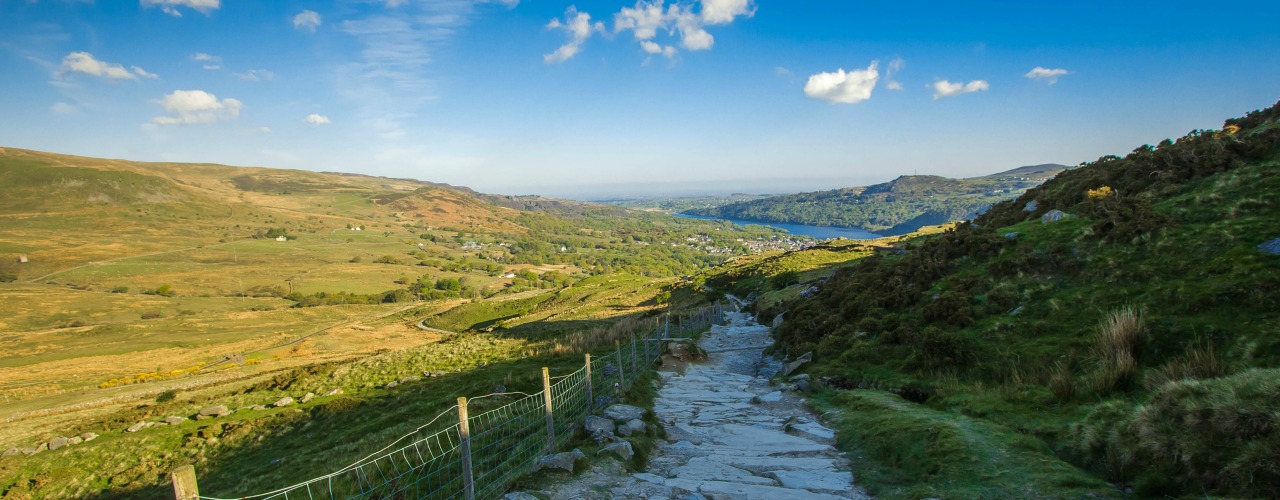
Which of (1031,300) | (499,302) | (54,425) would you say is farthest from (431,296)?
(1031,300)

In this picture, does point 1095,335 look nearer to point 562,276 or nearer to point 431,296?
point 431,296

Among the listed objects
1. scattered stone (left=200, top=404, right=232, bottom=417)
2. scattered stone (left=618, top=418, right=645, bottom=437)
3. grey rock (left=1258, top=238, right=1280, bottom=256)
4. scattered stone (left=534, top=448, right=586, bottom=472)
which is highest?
grey rock (left=1258, top=238, right=1280, bottom=256)

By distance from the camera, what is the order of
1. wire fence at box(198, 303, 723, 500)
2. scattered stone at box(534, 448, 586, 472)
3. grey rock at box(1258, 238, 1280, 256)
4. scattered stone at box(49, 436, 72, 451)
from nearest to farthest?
wire fence at box(198, 303, 723, 500)
scattered stone at box(534, 448, 586, 472)
grey rock at box(1258, 238, 1280, 256)
scattered stone at box(49, 436, 72, 451)

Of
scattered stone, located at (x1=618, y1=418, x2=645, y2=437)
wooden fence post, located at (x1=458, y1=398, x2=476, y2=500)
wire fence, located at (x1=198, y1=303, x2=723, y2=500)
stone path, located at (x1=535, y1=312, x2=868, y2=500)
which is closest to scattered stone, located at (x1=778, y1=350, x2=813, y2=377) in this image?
stone path, located at (x1=535, y1=312, x2=868, y2=500)

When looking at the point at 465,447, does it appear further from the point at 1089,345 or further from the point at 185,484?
the point at 1089,345

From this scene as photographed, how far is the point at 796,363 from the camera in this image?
1495 centimetres

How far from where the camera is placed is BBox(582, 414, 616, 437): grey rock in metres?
8.35

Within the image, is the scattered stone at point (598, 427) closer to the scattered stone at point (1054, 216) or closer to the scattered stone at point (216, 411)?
the scattered stone at point (1054, 216)

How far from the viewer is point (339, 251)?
164 m

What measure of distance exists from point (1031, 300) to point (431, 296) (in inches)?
5011

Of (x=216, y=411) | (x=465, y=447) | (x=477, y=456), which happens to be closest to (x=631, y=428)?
(x=477, y=456)

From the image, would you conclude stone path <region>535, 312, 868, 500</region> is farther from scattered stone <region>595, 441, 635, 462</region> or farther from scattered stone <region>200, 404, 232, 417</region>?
scattered stone <region>200, 404, 232, 417</region>

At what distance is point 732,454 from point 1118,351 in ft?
20.7

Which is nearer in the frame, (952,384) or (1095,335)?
(1095,335)
